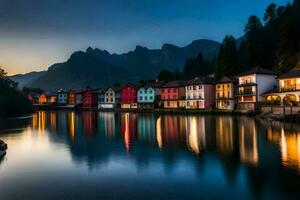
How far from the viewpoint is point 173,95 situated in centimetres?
10600

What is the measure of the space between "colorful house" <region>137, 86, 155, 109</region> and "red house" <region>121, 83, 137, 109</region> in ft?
9.86

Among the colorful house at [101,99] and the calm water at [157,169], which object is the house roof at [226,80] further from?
the colorful house at [101,99]

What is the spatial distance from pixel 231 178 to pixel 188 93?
261ft

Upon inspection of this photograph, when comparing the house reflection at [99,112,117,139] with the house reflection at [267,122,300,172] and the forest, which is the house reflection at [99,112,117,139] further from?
the forest

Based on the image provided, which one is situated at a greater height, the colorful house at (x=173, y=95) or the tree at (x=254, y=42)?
the tree at (x=254, y=42)

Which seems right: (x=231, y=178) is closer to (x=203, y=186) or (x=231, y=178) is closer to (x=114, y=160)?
(x=203, y=186)

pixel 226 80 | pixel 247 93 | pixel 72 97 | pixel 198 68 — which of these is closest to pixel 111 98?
pixel 198 68

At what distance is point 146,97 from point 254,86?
47.4m

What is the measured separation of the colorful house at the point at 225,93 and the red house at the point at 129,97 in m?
38.9

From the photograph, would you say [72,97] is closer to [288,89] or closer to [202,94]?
[202,94]

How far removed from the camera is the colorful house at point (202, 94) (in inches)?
3671

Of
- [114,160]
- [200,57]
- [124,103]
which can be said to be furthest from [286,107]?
[200,57]

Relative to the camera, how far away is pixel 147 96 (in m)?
115

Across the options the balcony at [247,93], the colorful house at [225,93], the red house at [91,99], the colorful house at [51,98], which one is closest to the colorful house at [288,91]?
the balcony at [247,93]
